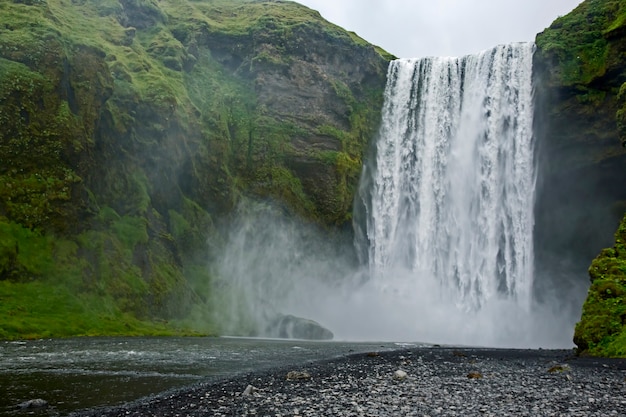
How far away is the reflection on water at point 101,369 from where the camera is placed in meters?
16.6

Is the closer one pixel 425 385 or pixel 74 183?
pixel 425 385

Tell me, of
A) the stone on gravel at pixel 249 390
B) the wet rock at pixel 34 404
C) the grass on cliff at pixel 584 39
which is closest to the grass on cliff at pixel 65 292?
the wet rock at pixel 34 404

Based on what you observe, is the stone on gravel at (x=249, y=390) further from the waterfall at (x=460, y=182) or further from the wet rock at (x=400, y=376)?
the waterfall at (x=460, y=182)

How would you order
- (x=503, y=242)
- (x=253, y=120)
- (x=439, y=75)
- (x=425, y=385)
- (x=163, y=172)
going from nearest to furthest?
1. (x=425, y=385)
2. (x=503, y=242)
3. (x=163, y=172)
4. (x=439, y=75)
5. (x=253, y=120)

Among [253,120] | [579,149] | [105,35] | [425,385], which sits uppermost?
[105,35]

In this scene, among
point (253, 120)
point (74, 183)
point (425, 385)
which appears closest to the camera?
point (425, 385)

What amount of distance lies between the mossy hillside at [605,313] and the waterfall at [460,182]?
1051 inches

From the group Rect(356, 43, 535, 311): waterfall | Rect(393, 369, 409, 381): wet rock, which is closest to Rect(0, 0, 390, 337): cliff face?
Rect(356, 43, 535, 311): waterfall

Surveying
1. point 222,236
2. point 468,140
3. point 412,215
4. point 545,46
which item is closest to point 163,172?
point 222,236

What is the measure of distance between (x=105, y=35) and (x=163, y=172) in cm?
2705

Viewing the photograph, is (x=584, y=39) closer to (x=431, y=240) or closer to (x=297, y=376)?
(x=431, y=240)

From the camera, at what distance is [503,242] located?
6281 cm

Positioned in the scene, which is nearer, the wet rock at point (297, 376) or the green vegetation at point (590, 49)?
the wet rock at point (297, 376)

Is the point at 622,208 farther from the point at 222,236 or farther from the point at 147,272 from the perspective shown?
the point at 147,272
